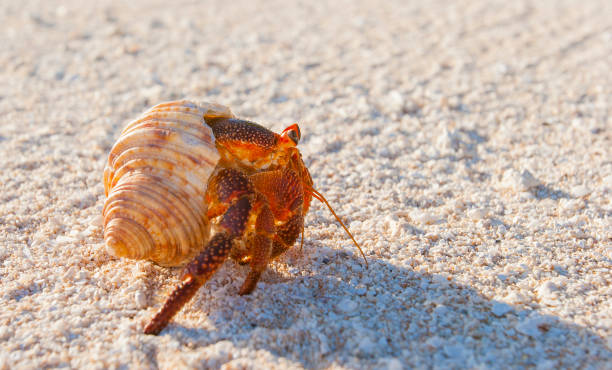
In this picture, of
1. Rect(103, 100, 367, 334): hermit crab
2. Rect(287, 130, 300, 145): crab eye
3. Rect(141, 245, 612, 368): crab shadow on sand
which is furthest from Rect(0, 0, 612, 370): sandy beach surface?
Rect(287, 130, 300, 145): crab eye

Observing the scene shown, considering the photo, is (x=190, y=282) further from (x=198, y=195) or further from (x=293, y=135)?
(x=293, y=135)

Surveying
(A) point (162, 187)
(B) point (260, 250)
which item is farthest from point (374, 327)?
(A) point (162, 187)

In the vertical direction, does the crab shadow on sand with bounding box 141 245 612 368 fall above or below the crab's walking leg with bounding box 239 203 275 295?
below

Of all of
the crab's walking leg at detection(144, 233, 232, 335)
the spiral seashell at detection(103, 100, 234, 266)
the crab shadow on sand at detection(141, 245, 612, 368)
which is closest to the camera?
the crab shadow on sand at detection(141, 245, 612, 368)

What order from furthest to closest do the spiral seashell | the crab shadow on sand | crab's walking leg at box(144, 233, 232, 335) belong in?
the spiral seashell → crab's walking leg at box(144, 233, 232, 335) → the crab shadow on sand

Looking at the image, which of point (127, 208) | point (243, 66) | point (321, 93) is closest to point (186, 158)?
point (127, 208)

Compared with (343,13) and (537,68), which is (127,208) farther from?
(343,13)

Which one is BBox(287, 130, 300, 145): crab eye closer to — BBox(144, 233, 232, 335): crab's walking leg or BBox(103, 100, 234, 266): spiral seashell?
BBox(103, 100, 234, 266): spiral seashell
